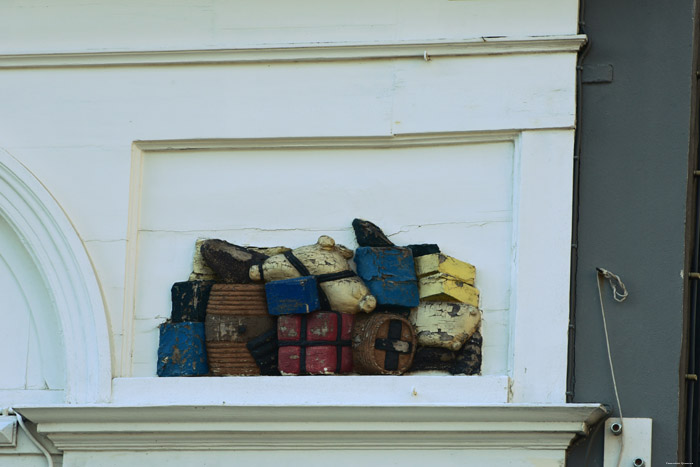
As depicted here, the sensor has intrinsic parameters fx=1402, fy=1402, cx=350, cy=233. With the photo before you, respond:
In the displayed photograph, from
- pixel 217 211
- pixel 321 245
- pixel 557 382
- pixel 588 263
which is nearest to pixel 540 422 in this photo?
pixel 557 382

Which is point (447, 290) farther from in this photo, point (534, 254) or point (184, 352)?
point (184, 352)

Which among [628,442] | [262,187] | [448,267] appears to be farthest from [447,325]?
[262,187]

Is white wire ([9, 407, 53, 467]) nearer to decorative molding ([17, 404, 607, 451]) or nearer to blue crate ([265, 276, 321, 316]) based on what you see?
decorative molding ([17, 404, 607, 451])

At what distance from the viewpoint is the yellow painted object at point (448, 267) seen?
6.02 m

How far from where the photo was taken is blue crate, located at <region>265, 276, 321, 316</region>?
19.7 feet

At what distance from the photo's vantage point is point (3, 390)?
→ 634 cm

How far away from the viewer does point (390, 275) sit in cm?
602

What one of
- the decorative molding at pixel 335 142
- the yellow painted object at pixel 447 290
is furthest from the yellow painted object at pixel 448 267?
the decorative molding at pixel 335 142

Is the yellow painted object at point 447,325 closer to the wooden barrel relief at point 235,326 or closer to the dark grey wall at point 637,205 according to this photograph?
the dark grey wall at point 637,205

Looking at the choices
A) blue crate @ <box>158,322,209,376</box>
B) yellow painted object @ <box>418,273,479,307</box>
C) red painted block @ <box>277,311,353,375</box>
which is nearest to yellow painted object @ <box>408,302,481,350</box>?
yellow painted object @ <box>418,273,479,307</box>

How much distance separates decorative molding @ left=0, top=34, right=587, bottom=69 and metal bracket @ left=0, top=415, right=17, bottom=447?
1634 mm

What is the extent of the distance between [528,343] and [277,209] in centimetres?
127

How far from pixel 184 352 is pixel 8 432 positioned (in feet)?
2.79

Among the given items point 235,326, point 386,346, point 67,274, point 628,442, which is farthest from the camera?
point 67,274
